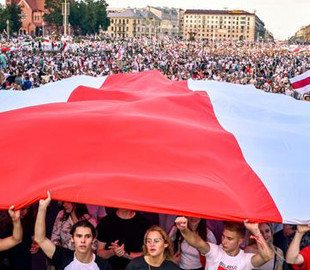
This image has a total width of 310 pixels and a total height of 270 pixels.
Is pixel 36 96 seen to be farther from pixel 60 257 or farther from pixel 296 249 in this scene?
→ pixel 296 249

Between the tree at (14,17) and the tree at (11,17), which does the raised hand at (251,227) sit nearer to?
the tree at (11,17)

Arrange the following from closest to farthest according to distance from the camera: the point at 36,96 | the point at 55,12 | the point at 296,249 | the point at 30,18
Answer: the point at 296,249, the point at 36,96, the point at 55,12, the point at 30,18

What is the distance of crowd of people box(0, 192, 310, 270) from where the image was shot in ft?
13.0

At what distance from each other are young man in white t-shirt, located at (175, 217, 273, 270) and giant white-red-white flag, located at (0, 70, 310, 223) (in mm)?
208

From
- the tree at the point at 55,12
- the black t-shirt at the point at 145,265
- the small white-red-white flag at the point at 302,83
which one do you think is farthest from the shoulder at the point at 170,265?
the tree at the point at 55,12

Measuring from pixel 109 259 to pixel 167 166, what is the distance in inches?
35.8

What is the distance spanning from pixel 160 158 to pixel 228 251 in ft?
2.99

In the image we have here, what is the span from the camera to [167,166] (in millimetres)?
4473

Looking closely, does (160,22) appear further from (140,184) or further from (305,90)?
(140,184)

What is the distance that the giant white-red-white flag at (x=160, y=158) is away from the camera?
157 inches

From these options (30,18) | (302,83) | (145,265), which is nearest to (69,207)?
(145,265)

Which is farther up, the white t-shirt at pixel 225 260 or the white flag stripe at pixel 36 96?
the white flag stripe at pixel 36 96

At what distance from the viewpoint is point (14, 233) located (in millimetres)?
4137

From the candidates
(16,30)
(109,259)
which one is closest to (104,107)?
(109,259)
